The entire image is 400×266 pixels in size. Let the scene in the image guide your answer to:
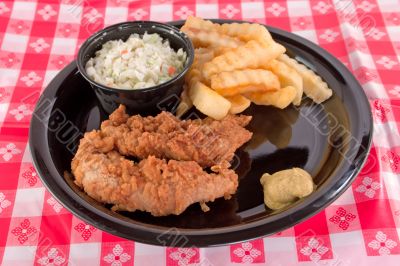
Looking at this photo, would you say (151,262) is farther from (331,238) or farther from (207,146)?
(331,238)

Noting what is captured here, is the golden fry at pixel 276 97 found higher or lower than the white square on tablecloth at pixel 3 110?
lower

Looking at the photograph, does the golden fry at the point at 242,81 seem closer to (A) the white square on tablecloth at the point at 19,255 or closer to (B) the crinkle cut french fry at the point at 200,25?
(B) the crinkle cut french fry at the point at 200,25

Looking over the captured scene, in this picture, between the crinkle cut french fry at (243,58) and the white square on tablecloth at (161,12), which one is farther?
the white square on tablecloth at (161,12)

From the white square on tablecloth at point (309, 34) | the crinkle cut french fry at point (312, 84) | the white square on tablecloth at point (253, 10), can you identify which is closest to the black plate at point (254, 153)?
the crinkle cut french fry at point (312, 84)

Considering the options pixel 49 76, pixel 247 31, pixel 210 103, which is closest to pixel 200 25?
pixel 247 31

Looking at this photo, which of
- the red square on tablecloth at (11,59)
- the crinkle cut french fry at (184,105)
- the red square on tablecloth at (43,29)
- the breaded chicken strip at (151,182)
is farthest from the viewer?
the red square on tablecloth at (43,29)

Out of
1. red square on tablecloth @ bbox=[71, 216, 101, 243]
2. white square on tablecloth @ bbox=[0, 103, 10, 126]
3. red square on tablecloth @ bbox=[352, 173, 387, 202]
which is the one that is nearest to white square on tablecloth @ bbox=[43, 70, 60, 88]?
white square on tablecloth @ bbox=[0, 103, 10, 126]

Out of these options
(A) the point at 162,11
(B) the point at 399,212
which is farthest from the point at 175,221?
(A) the point at 162,11
